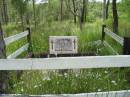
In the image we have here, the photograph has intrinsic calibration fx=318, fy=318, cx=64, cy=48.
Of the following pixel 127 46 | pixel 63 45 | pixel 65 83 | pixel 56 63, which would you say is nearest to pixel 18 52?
pixel 63 45

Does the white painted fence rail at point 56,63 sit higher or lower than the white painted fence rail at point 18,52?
higher

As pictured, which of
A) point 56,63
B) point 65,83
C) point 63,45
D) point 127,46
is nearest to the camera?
point 56,63

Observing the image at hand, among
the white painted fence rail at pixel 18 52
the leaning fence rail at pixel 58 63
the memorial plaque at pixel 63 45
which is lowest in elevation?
the white painted fence rail at pixel 18 52

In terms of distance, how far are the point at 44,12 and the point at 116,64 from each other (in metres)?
37.2

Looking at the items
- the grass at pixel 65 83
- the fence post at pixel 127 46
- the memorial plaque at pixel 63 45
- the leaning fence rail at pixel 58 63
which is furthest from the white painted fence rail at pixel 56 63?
the memorial plaque at pixel 63 45

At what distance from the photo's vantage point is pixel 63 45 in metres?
8.87

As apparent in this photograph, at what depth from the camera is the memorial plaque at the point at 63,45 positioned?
8.71 metres

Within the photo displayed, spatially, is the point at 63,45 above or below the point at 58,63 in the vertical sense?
below

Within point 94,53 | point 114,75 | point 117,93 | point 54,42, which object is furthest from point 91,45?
point 117,93

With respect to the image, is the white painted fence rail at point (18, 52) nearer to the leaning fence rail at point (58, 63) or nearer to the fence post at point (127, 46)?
the fence post at point (127, 46)

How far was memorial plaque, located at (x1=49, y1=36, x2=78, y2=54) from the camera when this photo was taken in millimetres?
8711

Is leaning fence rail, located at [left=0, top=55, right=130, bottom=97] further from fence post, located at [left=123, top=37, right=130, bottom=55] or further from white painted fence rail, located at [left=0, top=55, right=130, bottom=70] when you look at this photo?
fence post, located at [left=123, top=37, right=130, bottom=55]

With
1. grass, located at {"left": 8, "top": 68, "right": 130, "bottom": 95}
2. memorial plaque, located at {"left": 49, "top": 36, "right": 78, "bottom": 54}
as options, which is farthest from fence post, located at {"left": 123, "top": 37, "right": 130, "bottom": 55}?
memorial plaque, located at {"left": 49, "top": 36, "right": 78, "bottom": 54}

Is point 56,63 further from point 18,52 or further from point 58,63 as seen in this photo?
point 18,52
